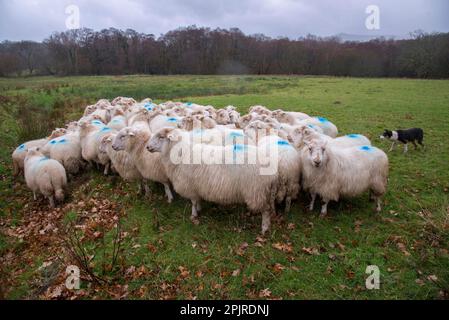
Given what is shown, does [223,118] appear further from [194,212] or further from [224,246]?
[224,246]

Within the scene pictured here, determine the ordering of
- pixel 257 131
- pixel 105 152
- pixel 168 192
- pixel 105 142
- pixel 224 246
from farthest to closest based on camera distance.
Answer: pixel 105 152 < pixel 105 142 < pixel 257 131 < pixel 168 192 < pixel 224 246

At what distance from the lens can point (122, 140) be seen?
656cm

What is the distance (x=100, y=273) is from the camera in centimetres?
474

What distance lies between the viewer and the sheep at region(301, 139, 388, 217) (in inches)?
229

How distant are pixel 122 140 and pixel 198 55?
232ft

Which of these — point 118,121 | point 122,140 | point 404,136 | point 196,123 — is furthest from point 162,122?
point 404,136

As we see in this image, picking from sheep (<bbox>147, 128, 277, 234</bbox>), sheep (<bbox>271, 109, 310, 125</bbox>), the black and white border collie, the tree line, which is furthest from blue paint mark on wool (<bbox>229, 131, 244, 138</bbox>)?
the tree line

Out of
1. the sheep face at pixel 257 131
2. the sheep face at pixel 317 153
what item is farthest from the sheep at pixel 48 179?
the sheep face at pixel 317 153

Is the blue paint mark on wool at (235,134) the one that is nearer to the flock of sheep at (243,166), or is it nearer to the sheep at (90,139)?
the flock of sheep at (243,166)

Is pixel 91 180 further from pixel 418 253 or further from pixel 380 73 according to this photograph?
pixel 380 73

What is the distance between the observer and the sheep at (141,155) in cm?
647

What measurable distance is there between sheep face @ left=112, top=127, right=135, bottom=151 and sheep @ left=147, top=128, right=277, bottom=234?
3.05 feet

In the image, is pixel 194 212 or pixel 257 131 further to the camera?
pixel 257 131

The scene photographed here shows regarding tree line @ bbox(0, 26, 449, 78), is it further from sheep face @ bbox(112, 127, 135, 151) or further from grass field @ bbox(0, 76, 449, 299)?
sheep face @ bbox(112, 127, 135, 151)
